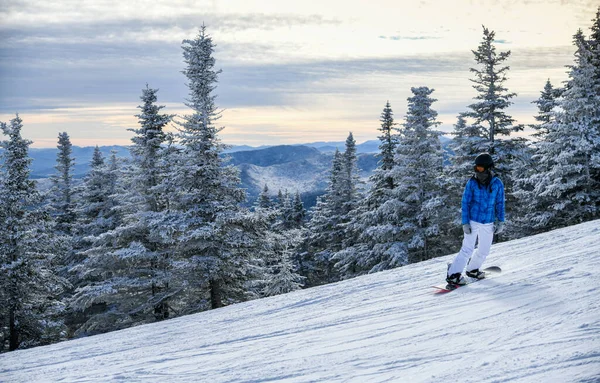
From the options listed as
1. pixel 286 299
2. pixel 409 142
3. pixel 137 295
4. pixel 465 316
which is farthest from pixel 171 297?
pixel 465 316

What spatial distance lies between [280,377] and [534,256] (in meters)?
6.48

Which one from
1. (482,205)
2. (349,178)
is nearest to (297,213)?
(349,178)

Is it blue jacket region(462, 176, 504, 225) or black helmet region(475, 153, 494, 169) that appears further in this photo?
blue jacket region(462, 176, 504, 225)

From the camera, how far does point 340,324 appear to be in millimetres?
6684

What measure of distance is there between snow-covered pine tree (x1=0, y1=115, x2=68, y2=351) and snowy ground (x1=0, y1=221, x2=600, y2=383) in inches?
465

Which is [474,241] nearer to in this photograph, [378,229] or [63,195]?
[378,229]

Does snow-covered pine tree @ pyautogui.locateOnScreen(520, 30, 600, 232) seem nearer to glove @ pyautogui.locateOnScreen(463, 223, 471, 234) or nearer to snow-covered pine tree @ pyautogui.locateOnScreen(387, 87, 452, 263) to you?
snow-covered pine tree @ pyautogui.locateOnScreen(387, 87, 452, 263)

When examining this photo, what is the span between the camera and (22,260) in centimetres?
1859

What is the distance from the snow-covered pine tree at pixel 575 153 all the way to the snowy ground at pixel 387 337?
10.1m

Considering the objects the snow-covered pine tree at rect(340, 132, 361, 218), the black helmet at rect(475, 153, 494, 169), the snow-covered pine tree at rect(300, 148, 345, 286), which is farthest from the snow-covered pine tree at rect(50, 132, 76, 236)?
the black helmet at rect(475, 153, 494, 169)

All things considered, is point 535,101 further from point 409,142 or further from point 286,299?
point 286,299

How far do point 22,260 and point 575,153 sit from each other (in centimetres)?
2501

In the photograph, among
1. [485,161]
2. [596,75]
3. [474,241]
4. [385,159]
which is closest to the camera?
[485,161]

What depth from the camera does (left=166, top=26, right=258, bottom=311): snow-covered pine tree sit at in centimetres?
1716
